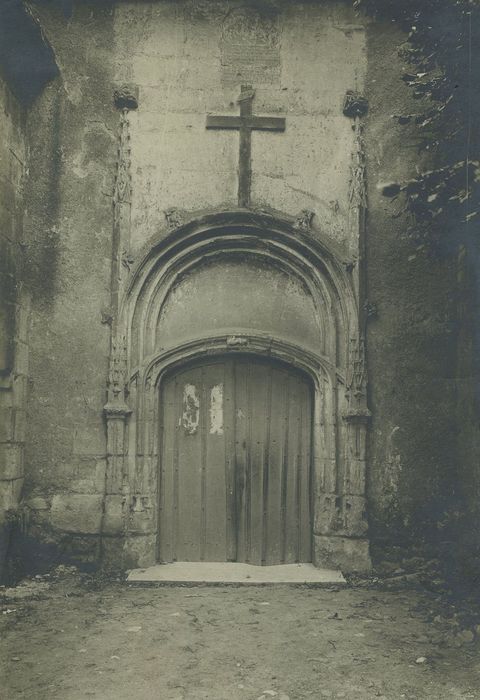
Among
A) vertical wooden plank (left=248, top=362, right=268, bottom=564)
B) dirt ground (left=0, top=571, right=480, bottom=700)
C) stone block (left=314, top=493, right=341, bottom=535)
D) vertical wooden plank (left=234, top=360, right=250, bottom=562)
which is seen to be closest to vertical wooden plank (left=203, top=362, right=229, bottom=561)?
vertical wooden plank (left=234, top=360, right=250, bottom=562)

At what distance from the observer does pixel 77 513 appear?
5664mm

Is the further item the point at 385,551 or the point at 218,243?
the point at 218,243

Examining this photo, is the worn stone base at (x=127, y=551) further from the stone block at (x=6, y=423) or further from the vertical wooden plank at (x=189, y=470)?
the stone block at (x=6, y=423)

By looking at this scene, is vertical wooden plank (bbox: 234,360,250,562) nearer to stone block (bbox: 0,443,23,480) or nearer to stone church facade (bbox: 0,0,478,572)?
stone church facade (bbox: 0,0,478,572)

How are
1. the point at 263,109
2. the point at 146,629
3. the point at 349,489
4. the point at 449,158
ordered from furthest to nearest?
the point at 263,109 < the point at 349,489 < the point at 449,158 < the point at 146,629

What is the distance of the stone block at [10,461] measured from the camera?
5.44 meters

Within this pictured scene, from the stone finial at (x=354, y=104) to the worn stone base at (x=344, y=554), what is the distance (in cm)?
400

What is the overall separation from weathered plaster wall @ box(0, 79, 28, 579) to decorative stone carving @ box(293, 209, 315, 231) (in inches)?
102

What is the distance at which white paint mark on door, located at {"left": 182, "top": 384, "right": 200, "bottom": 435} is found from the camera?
19.9 feet

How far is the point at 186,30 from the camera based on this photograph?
6.11 meters

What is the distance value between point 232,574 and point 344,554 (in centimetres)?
102

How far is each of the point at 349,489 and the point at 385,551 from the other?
63 centimetres

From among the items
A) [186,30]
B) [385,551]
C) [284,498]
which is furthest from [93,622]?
[186,30]

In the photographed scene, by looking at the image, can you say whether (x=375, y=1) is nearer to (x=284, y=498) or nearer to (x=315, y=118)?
(x=315, y=118)
